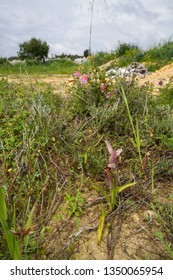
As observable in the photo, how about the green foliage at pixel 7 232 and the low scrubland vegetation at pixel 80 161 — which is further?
the low scrubland vegetation at pixel 80 161

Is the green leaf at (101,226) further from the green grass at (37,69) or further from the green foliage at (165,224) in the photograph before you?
the green grass at (37,69)

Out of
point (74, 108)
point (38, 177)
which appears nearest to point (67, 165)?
point (38, 177)

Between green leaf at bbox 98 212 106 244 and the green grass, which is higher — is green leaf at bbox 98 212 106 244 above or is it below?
below

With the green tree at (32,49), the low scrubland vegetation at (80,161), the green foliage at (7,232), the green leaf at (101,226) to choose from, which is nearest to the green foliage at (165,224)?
the low scrubland vegetation at (80,161)

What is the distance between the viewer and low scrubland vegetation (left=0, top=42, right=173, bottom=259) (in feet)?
4.92

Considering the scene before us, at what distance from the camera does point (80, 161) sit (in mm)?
1950

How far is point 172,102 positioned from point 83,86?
39.2 inches

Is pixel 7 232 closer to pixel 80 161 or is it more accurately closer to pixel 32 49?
pixel 80 161

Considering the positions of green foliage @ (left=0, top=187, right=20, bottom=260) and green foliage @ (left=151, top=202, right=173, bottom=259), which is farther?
green foliage @ (left=151, top=202, right=173, bottom=259)

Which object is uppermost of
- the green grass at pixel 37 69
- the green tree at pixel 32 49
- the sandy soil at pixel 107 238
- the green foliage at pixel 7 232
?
the green tree at pixel 32 49

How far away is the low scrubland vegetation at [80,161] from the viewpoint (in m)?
1.50

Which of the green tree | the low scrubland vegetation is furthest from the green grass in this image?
the green tree

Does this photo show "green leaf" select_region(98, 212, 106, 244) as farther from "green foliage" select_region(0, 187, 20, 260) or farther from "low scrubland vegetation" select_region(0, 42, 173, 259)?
"green foliage" select_region(0, 187, 20, 260)

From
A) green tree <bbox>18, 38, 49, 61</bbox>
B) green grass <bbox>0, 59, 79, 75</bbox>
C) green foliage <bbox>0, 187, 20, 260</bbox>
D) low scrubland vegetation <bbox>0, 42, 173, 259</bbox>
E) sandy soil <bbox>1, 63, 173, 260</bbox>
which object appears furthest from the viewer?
green tree <bbox>18, 38, 49, 61</bbox>
